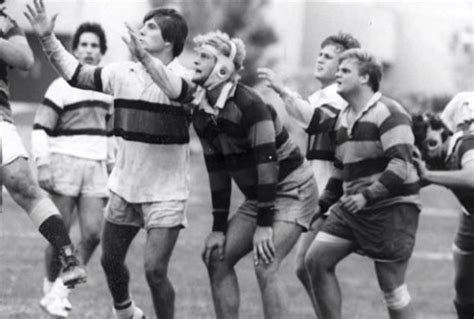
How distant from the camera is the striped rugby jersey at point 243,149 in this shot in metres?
7.30

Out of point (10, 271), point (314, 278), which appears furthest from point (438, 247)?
point (314, 278)

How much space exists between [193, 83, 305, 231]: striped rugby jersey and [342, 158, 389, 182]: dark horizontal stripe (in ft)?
1.40

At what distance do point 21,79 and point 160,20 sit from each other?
2135 centimetres

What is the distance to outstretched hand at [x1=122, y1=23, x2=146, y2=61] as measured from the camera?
6.98m

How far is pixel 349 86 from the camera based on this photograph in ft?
25.0

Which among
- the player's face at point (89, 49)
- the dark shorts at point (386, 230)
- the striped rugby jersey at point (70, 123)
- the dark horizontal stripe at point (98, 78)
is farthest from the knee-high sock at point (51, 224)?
the player's face at point (89, 49)

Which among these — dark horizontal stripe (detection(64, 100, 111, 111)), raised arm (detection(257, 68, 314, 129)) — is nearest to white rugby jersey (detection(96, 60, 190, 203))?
raised arm (detection(257, 68, 314, 129))

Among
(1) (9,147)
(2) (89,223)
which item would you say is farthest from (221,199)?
(2) (89,223)

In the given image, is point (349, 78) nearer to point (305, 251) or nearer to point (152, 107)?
point (152, 107)

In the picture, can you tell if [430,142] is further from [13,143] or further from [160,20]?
[13,143]

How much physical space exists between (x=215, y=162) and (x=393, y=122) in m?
1.10

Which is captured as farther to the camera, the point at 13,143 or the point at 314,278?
the point at 314,278

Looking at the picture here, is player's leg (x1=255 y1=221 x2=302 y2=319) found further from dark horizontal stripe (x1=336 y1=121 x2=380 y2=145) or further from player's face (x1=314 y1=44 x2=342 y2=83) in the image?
player's face (x1=314 y1=44 x2=342 y2=83)

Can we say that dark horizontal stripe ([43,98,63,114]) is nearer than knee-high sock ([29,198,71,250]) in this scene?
No
